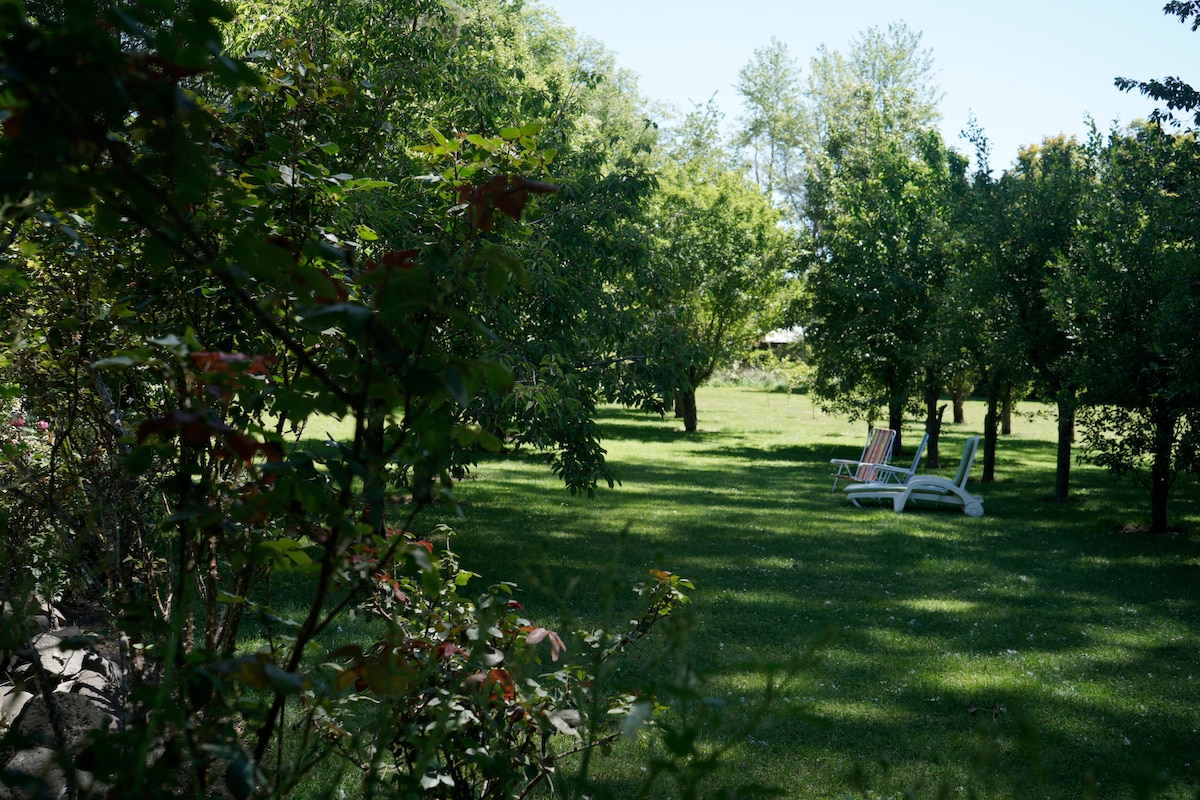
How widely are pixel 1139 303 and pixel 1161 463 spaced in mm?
1856

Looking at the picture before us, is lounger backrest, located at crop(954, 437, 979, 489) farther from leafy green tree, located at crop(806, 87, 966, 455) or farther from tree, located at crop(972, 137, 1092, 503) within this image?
leafy green tree, located at crop(806, 87, 966, 455)

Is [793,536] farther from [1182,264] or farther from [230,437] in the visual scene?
[230,437]

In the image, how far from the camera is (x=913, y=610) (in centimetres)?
800

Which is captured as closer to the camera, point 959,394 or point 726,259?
point 726,259

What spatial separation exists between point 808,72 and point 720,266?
27234 millimetres

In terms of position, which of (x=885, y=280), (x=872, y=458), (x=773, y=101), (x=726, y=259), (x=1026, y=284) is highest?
(x=773, y=101)

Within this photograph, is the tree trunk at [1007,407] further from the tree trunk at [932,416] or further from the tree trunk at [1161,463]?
the tree trunk at [1161,463]

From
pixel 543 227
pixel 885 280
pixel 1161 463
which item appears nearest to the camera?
pixel 543 227

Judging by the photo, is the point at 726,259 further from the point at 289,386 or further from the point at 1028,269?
the point at 289,386

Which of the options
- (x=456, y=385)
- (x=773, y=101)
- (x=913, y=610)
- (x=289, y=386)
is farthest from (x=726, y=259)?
(x=773, y=101)

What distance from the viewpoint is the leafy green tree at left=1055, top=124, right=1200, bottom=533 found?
10.1 m

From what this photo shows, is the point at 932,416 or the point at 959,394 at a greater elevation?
the point at 959,394

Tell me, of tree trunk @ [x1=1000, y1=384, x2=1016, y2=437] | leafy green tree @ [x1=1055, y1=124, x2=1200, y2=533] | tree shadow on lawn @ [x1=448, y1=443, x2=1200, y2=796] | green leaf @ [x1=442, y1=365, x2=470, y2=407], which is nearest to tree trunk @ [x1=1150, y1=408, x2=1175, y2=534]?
leafy green tree @ [x1=1055, y1=124, x2=1200, y2=533]

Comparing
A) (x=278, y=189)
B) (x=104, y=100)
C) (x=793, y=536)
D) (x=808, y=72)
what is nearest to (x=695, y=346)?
(x=793, y=536)
